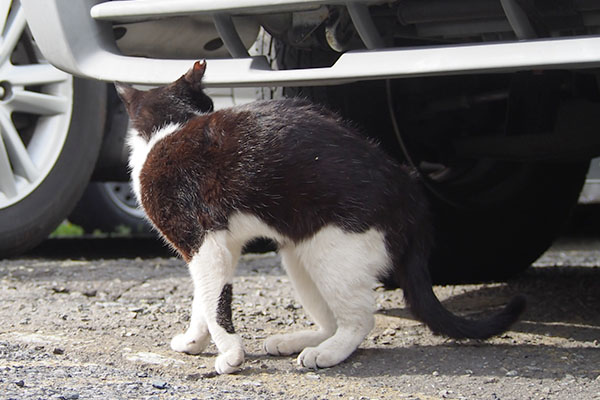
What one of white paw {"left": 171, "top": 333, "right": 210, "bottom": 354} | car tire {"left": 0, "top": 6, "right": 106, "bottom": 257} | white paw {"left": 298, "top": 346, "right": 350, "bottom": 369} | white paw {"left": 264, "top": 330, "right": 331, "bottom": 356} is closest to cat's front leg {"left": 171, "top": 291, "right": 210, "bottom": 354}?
white paw {"left": 171, "top": 333, "right": 210, "bottom": 354}

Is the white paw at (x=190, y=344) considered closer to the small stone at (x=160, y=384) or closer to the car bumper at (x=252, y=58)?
the small stone at (x=160, y=384)

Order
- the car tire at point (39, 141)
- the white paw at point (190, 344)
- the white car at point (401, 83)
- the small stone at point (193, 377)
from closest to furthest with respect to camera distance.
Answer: the small stone at point (193, 377)
the white car at point (401, 83)
the white paw at point (190, 344)
the car tire at point (39, 141)

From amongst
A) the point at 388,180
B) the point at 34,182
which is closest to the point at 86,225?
the point at 34,182

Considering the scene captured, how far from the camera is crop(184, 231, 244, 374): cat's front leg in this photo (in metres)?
2.56

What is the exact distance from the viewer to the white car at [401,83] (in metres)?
2.53

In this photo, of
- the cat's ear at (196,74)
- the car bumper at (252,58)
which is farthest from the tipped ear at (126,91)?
the cat's ear at (196,74)

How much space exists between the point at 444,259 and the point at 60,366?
185 cm

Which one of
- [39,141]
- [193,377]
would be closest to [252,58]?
[193,377]

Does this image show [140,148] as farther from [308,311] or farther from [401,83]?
[401,83]

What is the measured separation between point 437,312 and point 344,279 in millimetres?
370

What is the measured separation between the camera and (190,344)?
2705 millimetres

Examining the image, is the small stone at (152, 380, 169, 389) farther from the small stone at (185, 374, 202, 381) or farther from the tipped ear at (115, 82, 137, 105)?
the tipped ear at (115, 82, 137, 105)

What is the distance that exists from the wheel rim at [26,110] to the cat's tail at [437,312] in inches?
70.7

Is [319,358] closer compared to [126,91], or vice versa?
[319,358]
